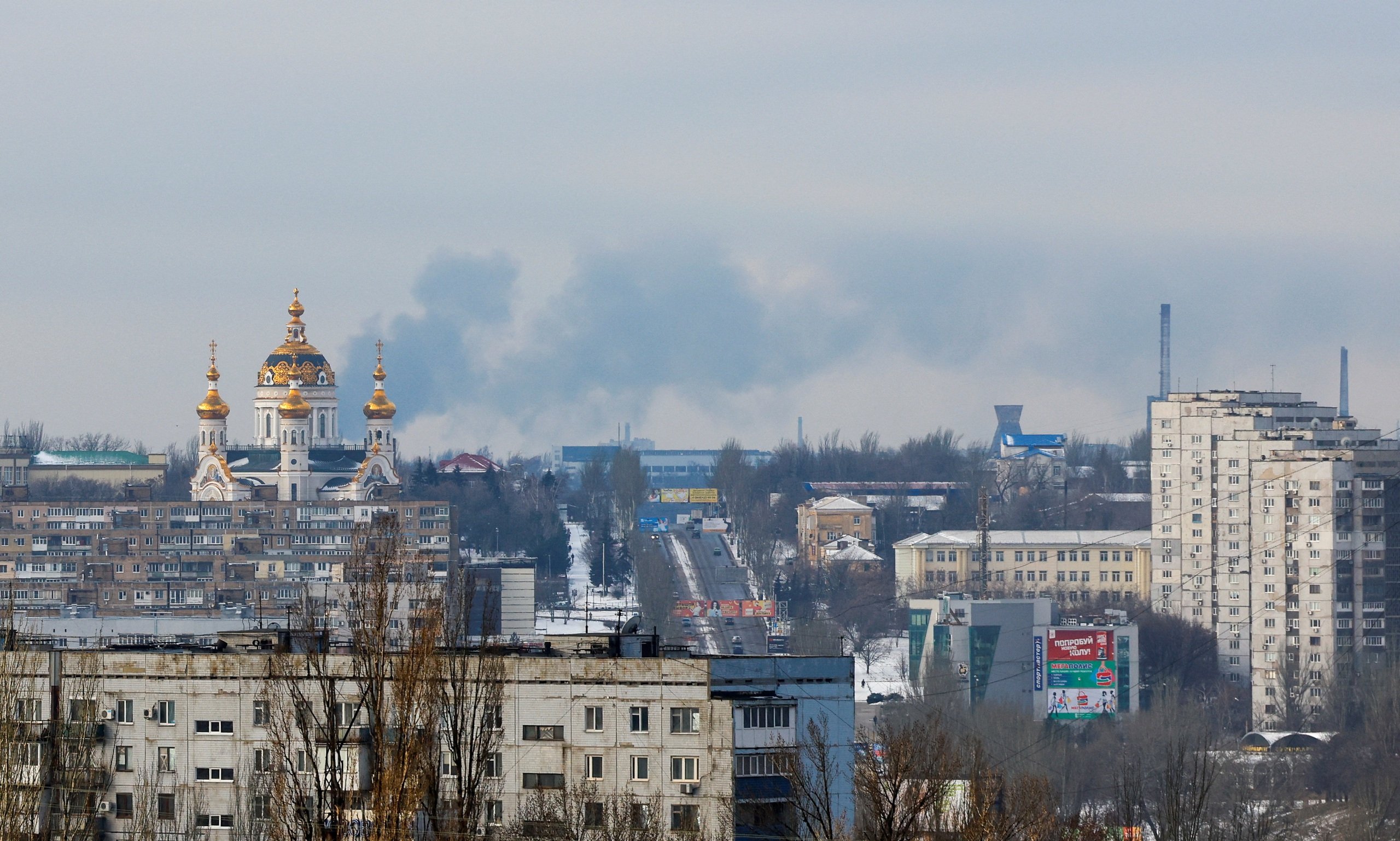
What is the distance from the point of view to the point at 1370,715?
7388cm

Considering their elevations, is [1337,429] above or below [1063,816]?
above

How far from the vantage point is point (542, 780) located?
102 ft

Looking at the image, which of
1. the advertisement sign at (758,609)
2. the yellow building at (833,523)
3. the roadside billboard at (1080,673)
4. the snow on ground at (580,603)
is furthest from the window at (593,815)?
the yellow building at (833,523)

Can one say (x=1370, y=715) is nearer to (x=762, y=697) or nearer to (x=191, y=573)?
(x=762, y=697)

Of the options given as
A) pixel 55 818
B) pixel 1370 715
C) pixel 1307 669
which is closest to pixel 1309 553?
pixel 1307 669

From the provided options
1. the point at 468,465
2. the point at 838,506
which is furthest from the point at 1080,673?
the point at 468,465

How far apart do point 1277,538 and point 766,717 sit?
63.3 m

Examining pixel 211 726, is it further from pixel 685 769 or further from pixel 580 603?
pixel 580 603

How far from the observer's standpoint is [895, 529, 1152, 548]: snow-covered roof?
112 metres

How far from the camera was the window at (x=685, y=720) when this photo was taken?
31.1 meters

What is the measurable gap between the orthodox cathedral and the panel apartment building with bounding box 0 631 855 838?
9242 cm

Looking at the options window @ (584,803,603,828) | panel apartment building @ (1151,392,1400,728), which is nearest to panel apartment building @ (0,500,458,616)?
panel apartment building @ (1151,392,1400,728)

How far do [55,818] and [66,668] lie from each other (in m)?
4.38

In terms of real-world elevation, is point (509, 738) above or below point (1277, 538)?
below
